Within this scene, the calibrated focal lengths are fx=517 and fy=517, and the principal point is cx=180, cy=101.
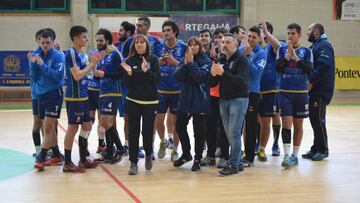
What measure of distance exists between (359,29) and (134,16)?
7316 mm

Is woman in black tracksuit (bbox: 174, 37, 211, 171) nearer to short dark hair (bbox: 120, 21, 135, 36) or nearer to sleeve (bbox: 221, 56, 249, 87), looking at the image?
sleeve (bbox: 221, 56, 249, 87)

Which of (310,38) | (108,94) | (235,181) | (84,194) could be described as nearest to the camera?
(84,194)

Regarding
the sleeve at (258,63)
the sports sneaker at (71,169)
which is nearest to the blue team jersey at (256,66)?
the sleeve at (258,63)

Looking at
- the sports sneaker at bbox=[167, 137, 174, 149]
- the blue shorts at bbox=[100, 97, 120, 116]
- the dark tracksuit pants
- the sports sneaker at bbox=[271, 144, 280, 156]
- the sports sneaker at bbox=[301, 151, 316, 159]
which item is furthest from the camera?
the sports sneaker at bbox=[167, 137, 174, 149]

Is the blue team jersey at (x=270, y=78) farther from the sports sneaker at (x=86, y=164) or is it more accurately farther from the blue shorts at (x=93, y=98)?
the sports sneaker at (x=86, y=164)

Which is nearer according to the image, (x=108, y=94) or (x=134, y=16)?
(x=108, y=94)

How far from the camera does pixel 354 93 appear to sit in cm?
1695

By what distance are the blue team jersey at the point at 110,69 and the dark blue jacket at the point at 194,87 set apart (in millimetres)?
866

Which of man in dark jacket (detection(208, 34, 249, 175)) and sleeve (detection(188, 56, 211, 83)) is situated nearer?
man in dark jacket (detection(208, 34, 249, 175))

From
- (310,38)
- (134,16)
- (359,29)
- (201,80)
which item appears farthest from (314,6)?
(201,80)

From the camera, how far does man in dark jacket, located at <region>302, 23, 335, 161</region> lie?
24.2 feet

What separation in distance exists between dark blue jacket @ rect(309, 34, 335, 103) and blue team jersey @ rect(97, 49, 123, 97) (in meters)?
2.75

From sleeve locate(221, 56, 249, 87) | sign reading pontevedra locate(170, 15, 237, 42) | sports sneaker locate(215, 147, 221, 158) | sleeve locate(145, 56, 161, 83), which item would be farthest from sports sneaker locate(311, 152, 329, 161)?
sign reading pontevedra locate(170, 15, 237, 42)

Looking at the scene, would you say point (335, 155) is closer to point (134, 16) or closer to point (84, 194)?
point (84, 194)
